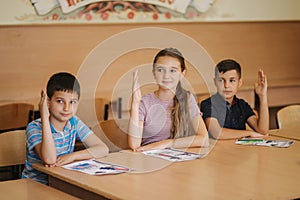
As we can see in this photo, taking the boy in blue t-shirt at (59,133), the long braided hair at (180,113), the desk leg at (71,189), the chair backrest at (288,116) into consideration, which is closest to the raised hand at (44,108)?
the boy in blue t-shirt at (59,133)

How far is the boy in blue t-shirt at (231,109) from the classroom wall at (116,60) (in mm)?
1500

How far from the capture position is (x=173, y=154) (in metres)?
3.38

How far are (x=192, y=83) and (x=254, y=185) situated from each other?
3432 millimetres

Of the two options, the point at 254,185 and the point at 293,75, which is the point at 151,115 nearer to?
the point at 254,185

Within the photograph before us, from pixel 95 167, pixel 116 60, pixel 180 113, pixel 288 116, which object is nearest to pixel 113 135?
pixel 180 113

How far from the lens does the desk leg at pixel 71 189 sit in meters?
2.82

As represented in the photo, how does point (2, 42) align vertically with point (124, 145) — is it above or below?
above

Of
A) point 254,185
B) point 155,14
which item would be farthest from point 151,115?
point 155,14

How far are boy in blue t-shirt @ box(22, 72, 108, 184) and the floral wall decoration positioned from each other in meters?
1.88

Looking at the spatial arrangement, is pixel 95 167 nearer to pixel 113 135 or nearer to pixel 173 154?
pixel 173 154

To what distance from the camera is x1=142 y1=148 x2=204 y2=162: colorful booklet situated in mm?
3287

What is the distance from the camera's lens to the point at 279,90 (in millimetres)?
6535

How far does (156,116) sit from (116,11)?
6.63ft

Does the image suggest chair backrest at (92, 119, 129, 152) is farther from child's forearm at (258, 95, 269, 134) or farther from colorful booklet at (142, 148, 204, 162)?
child's forearm at (258, 95, 269, 134)
